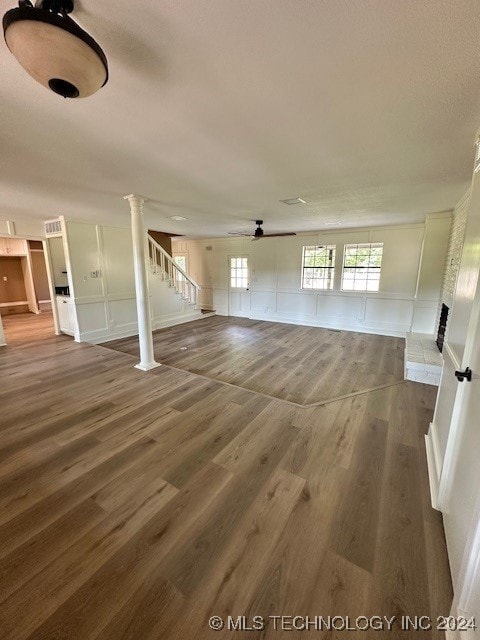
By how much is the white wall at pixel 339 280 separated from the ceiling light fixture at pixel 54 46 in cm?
587

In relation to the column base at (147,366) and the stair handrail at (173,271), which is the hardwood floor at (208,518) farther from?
the stair handrail at (173,271)

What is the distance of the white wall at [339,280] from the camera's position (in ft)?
17.3

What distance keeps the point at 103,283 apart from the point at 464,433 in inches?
250

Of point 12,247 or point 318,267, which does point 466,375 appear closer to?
point 318,267

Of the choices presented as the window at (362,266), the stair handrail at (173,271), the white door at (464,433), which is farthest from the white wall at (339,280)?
the white door at (464,433)

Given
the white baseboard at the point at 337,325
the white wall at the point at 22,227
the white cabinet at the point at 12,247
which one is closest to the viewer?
the white wall at the point at 22,227

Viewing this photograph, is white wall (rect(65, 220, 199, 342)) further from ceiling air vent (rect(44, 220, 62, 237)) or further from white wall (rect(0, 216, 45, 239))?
white wall (rect(0, 216, 45, 239))

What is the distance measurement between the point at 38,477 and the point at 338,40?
3.30 metres

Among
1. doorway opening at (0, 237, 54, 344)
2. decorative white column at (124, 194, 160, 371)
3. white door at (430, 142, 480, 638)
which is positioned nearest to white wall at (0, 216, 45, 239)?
doorway opening at (0, 237, 54, 344)

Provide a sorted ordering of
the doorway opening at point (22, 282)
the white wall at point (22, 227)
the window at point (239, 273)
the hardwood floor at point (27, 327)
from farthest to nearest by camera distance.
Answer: the window at point (239, 273)
the doorway opening at point (22, 282)
the hardwood floor at point (27, 327)
the white wall at point (22, 227)

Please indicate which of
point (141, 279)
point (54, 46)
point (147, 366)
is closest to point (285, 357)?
point (147, 366)

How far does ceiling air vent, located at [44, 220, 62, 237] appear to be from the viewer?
17.0 ft

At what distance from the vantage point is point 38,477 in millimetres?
1940

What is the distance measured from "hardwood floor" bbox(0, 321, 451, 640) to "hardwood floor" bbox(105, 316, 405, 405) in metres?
0.58
